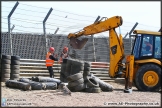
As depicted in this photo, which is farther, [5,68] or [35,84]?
[5,68]

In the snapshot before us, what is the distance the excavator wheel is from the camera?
12.3m

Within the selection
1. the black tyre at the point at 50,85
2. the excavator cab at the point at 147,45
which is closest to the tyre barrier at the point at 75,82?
the black tyre at the point at 50,85

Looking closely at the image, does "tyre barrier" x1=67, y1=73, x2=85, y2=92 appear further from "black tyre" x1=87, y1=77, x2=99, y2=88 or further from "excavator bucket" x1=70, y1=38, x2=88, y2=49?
"excavator bucket" x1=70, y1=38, x2=88, y2=49

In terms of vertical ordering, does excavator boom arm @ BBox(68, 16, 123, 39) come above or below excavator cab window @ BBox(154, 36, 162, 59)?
above

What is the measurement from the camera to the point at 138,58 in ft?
42.6

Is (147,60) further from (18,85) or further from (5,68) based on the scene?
(5,68)

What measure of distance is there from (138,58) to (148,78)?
41.5 inches

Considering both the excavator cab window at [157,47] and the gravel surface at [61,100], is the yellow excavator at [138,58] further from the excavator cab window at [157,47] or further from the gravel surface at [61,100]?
the gravel surface at [61,100]

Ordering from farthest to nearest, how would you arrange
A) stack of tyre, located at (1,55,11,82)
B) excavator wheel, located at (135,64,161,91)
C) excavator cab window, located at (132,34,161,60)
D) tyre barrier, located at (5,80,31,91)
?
excavator cab window, located at (132,34,161,60)
excavator wheel, located at (135,64,161,91)
stack of tyre, located at (1,55,11,82)
tyre barrier, located at (5,80,31,91)

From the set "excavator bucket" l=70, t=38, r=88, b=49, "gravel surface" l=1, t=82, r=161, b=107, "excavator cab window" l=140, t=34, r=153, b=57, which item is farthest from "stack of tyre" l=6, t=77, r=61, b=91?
"excavator cab window" l=140, t=34, r=153, b=57

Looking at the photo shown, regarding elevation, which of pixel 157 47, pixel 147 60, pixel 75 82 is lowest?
pixel 75 82

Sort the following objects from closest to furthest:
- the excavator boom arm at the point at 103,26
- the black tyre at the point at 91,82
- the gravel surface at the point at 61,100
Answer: the gravel surface at the point at 61,100 < the black tyre at the point at 91,82 < the excavator boom arm at the point at 103,26

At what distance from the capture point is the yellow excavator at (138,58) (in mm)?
12297

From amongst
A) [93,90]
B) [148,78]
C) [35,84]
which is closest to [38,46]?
[35,84]
